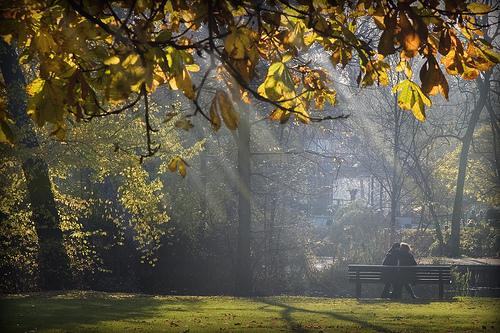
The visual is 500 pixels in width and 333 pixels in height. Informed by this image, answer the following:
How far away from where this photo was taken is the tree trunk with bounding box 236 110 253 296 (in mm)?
21438

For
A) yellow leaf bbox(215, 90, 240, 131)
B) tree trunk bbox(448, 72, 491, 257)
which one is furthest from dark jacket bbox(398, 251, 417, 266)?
yellow leaf bbox(215, 90, 240, 131)

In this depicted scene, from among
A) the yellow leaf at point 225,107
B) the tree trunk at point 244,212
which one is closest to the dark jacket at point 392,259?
the tree trunk at point 244,212

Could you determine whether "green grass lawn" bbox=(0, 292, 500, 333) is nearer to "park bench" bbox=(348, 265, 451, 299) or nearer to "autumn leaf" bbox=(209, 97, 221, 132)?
"park bench" bbox=(348, 265, 451, 299)

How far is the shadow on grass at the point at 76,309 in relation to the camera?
34.1 feet

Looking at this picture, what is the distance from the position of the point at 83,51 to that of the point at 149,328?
660 centimetres

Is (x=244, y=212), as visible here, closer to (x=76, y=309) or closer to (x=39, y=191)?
(x=39, y=191)

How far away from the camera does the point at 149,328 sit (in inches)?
394

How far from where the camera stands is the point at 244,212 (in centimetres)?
2167

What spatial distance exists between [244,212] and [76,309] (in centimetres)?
973

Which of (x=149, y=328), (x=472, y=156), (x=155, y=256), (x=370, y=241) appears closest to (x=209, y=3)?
(x=149, y=328)

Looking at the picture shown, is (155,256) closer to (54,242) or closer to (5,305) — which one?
(54,242)

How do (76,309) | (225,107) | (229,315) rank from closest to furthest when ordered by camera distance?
(225,107) → (229,315) → (76,309)

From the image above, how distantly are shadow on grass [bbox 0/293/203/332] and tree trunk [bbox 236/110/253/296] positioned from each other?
221 inches

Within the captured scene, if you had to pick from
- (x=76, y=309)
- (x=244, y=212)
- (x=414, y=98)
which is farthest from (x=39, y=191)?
(x=414, y=98)
